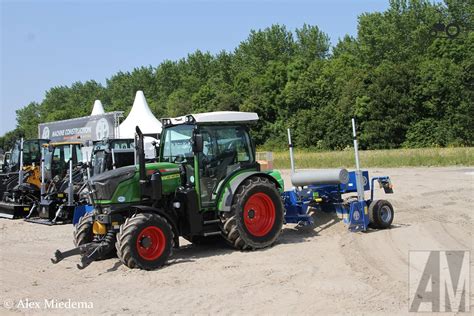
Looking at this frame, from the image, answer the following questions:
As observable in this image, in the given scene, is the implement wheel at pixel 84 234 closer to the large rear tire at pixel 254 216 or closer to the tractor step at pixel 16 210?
the large rear tire at pixel 254 216

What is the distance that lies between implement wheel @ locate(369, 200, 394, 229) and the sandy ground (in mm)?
204

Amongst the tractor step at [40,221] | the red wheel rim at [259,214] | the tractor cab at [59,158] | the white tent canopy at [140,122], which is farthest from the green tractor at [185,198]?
the white tent canopy at [140,122]

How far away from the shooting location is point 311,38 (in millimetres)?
66188

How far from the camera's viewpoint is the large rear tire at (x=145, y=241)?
7289 mm

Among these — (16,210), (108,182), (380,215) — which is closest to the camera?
(108,182)

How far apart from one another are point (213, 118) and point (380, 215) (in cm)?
349

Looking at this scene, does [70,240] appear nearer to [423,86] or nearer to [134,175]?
[134,175]

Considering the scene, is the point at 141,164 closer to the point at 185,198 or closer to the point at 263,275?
the point at 185,198

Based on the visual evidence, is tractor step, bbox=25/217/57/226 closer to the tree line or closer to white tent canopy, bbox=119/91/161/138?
white tent canopy, bbox=119/91/161/138

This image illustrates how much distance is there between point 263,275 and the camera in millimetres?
6902

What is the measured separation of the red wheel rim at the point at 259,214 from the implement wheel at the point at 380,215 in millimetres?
1934

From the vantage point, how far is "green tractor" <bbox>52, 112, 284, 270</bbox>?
7.53m

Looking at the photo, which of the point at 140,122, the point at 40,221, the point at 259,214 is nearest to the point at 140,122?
the point at 140,122

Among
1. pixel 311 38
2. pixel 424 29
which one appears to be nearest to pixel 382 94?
pixel 424 29
